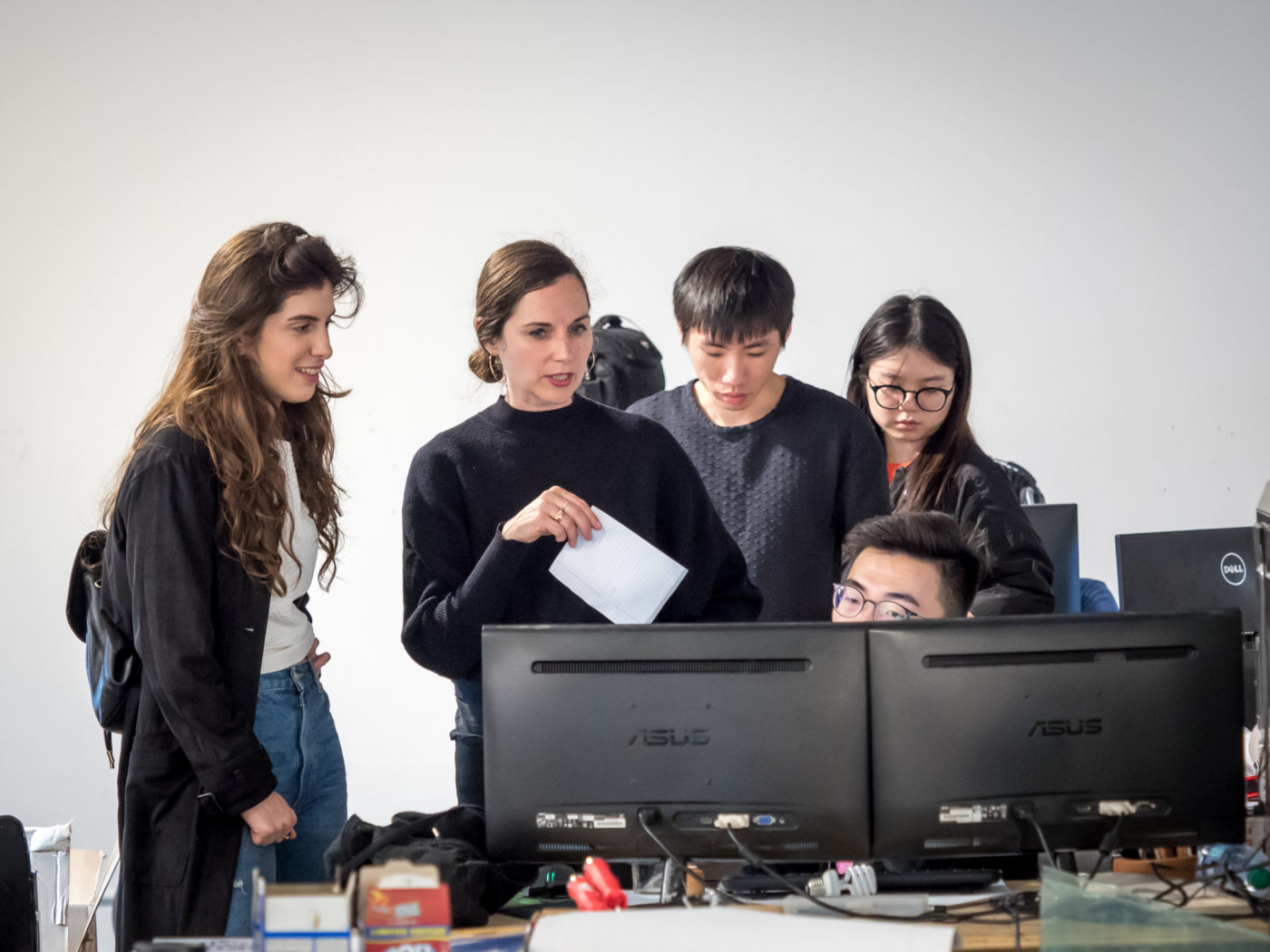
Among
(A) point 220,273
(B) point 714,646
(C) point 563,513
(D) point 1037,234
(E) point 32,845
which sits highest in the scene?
(D) point 1037,234

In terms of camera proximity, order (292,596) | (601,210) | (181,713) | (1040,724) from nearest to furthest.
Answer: (1040,724) → (181,713) → (292,596) → (601,210)

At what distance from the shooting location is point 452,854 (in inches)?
53.6

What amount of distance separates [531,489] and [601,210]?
1893 millimetres

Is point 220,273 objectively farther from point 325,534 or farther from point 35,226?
point 35,226

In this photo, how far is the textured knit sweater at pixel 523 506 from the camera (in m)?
1.81

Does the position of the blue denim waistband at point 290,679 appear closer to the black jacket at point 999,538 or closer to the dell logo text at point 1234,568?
the black jacket at point 999,538

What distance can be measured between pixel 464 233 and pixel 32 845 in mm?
2221

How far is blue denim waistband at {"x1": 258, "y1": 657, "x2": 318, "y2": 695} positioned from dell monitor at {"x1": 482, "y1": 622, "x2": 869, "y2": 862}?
0.63 m

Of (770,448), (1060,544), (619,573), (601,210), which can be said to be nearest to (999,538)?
(1060,544)

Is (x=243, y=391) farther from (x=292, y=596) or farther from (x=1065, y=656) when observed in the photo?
(x=1065, y=656)

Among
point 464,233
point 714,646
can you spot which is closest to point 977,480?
point 714,646

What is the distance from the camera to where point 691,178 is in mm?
3578

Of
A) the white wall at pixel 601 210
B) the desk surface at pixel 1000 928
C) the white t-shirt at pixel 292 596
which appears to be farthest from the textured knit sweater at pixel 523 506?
the white wall at pixel 601 210

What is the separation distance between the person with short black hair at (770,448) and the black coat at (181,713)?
915 mm
